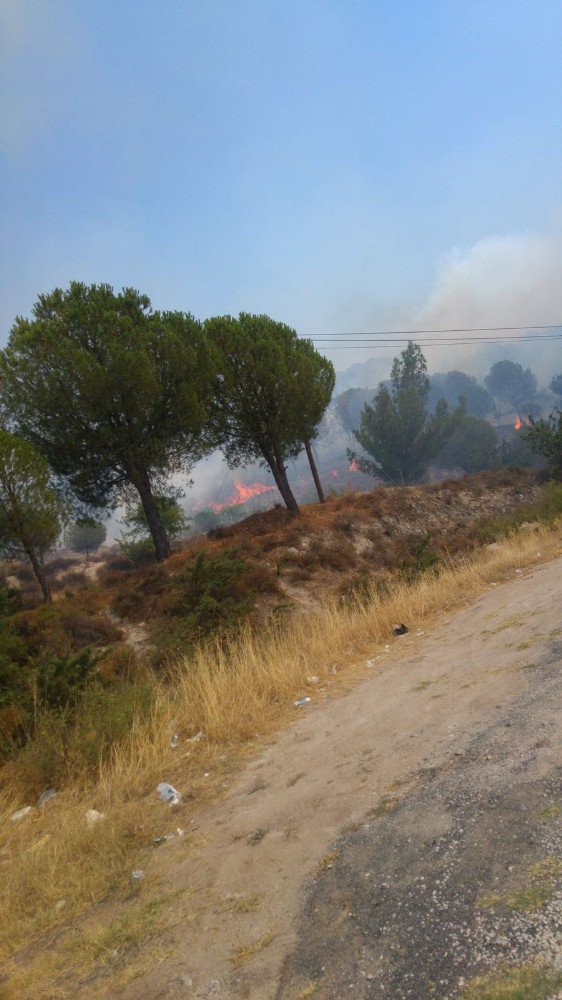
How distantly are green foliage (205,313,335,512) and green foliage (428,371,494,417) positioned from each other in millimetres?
117191

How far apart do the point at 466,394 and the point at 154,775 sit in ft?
566

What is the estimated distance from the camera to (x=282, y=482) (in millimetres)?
22938

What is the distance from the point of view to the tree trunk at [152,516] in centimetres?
1886

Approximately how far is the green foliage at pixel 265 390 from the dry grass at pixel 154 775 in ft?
47.4

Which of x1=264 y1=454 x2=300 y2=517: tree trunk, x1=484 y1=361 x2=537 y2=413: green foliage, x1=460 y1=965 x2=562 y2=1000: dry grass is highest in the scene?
x1=484 y1=361 x2=537 y2=413: green foliage

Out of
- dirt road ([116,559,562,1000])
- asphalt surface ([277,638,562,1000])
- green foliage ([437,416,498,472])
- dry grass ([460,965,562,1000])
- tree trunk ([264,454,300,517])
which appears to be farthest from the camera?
green foliage ([437,416,498,472])

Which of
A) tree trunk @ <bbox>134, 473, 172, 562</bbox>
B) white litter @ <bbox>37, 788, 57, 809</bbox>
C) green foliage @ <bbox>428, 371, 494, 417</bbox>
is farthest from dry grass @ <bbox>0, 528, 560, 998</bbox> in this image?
green foliage @ <bbox>428, 371, 494, 417</bbox>

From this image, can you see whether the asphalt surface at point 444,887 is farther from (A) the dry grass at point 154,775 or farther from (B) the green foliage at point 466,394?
(B) the green foliage at point 466,394

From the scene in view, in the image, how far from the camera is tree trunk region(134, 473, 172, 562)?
18.9 meters

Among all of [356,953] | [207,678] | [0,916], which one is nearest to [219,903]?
[356,953]

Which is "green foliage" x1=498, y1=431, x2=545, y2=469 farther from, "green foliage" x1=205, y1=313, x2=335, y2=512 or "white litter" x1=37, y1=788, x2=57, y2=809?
"white litter" x1=37, y1=788, x2=57, y2=809

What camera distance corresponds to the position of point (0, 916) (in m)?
3.01

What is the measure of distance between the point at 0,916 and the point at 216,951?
5.92 feet

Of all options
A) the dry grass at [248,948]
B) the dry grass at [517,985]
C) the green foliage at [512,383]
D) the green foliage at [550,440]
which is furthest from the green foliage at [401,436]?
the green foliage at [512,383]
